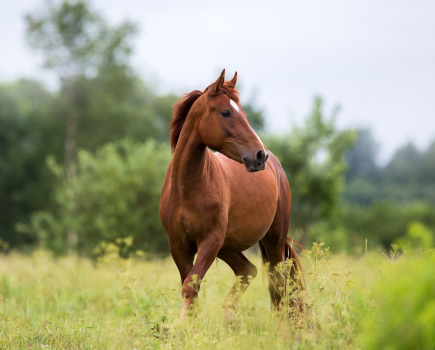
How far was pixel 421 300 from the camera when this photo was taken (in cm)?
187

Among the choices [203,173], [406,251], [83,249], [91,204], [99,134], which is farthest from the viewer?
[99,134]

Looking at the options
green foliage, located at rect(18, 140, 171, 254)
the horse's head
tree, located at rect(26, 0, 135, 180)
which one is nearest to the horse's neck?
the horse's head

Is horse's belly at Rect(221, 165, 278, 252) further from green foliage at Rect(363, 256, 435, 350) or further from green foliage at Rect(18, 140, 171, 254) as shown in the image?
green foliage at Rect(18, 140, 171, 254)

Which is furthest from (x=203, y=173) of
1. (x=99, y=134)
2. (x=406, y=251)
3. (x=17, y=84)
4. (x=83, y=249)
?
(x=17, y=84)

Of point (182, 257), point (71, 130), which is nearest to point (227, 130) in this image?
point (182, 257)

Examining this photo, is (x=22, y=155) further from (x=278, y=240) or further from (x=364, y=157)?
(x=364, y=157)

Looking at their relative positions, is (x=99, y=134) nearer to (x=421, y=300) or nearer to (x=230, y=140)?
(x=230, y=140)

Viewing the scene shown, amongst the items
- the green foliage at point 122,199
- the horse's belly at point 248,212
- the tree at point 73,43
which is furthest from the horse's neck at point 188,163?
the tree at point 73,43

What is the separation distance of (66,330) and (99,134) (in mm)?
22786

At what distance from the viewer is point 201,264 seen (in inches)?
142

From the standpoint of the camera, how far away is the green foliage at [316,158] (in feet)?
65.6

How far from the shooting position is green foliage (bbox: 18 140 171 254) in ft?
53.3

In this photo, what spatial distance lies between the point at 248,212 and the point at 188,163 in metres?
0.94

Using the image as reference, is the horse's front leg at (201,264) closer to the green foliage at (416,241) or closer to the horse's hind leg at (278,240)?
the horse's hind leg at (278,240)
